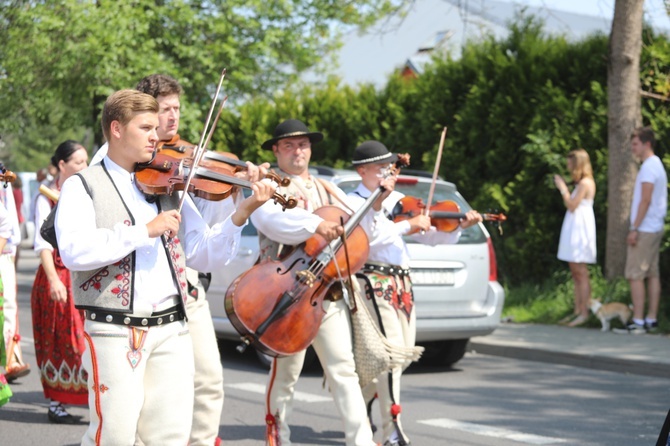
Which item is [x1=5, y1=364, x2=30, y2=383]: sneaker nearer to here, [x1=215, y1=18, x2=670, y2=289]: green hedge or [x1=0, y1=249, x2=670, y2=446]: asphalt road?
[x1=0, y1=249, x2=670, y2=446]: asphalt road

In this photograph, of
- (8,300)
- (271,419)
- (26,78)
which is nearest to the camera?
(271,419)

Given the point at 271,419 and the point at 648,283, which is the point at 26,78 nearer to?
the point at 648,283

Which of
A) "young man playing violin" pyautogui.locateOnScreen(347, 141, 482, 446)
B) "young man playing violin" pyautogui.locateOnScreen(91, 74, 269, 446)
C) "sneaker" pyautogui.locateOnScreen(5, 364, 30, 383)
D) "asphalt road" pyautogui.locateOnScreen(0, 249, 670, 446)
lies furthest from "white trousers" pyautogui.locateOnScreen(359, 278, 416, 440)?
"sneaker" pyautogui.locateOnScreen(5, 364, 30, 383)

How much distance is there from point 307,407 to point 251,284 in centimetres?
233

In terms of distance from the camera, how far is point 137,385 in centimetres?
404

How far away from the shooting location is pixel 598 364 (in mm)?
9836

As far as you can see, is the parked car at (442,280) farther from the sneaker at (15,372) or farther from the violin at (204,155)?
the violin at (204,155)

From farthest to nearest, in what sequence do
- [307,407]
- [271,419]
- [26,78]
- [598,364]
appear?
[26,78] < [598,364] < [307,407] < [271,419]

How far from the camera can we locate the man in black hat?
567 cm

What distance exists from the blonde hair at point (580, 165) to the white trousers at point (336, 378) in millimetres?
6284

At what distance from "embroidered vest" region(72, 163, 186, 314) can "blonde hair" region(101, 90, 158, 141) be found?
0.67ft

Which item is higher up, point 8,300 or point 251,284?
point 251,284

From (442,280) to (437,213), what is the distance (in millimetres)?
2340

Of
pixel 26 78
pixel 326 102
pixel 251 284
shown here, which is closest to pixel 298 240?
pixel 251 284
